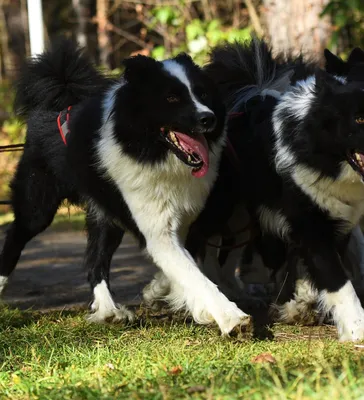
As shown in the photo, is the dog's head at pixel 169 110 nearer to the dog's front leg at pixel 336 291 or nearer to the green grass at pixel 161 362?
the dog's front leg at pixel 336 291

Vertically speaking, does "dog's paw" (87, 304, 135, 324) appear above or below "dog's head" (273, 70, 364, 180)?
below

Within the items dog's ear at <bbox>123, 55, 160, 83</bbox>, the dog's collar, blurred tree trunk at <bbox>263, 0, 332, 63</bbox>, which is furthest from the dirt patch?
blurred tree trunk at <bbox>263, 0, 332, 63</bbox>

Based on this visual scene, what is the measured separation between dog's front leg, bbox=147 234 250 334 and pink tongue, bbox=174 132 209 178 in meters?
0.46

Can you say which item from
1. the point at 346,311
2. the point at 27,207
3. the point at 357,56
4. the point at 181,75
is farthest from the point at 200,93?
the point at 27,207

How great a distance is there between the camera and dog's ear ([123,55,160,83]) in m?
4.93

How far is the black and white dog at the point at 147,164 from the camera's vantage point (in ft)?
15.9

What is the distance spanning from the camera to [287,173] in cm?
506

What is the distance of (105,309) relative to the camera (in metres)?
5.61

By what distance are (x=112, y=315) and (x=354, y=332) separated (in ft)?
5.40

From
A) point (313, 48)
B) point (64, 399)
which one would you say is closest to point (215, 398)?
point (64, 399)

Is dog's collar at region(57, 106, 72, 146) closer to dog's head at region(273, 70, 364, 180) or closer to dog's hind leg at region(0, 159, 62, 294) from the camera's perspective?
dog's hind leg at region(0, 159, 62, 294)

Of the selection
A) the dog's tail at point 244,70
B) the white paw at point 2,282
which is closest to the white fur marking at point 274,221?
the dog's tail at point 244,70

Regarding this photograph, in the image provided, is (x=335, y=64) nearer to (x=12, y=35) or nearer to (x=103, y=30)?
(x=103, y=30)

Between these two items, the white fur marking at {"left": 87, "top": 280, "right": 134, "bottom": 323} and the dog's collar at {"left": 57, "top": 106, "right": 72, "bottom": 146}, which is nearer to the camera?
the white fur marking at {"left": 87, "top": 280, "right": 134, "bottom": 323}
